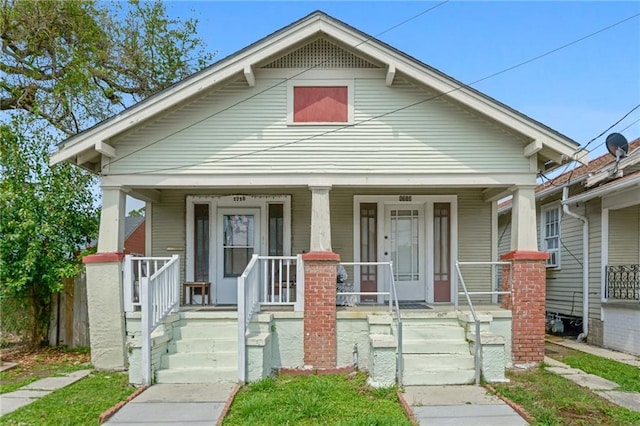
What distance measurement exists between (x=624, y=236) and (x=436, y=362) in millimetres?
5867

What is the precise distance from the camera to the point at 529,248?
816 centimetres

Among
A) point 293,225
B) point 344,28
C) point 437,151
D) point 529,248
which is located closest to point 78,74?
point 293,225

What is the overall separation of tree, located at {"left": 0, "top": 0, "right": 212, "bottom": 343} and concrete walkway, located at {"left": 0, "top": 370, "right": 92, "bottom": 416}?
7.37 feet

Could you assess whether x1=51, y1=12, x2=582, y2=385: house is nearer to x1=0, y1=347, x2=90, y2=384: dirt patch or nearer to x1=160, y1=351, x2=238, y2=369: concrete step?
x1=160, y1=351, x2=238, y2=369: concrete step

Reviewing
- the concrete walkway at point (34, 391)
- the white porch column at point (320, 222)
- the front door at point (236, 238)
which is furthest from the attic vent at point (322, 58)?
the concrete walkway at point (34, 391)

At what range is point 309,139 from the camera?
8320 millimetres

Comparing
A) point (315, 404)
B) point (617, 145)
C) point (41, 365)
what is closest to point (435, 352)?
point (315, 404)

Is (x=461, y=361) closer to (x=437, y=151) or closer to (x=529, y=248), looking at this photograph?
(x=529, y=248)

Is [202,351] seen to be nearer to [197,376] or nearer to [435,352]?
[197,376]

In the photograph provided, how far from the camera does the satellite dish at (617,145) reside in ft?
30.9

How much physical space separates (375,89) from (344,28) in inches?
44.1

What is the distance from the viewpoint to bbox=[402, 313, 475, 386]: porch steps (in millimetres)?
7016

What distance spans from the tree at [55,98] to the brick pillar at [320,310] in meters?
4.71

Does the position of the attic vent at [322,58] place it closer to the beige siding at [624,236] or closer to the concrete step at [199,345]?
the concrete step at [199,345]
